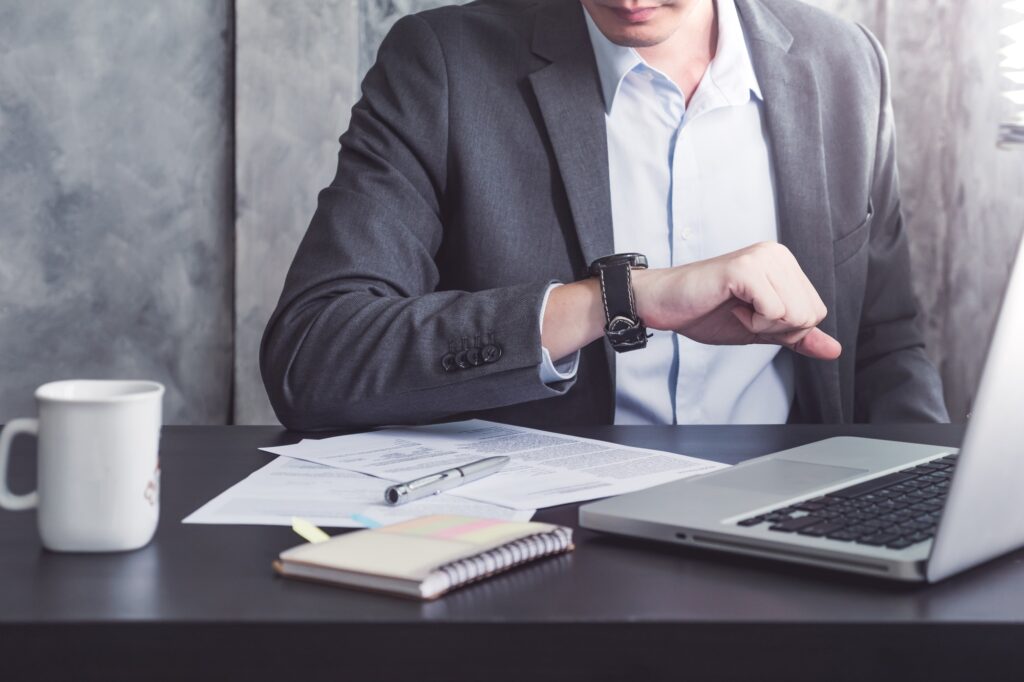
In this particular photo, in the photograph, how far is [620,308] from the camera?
3.83 feet

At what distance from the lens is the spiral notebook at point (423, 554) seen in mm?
598

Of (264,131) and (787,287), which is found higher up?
(264,131)

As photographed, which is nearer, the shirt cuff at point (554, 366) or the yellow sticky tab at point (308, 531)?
the yellow sticky tab at point (308, 531)

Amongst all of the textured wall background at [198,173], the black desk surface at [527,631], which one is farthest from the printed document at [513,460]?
the textured wall background at [198,173]

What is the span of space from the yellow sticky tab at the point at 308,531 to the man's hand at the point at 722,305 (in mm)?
510

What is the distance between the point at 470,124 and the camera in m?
1.49

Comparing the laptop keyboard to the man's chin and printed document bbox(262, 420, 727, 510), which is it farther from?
the man's chin

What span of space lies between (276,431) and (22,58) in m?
1.30

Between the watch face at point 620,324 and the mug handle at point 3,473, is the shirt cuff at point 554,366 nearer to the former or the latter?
the watch face at point 620,324

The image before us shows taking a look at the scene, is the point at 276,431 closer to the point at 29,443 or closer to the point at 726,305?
the point at 29,443

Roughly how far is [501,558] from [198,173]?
5.49 ft

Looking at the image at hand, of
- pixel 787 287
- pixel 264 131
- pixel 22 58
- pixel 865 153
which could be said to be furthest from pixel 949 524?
pixel 22 58

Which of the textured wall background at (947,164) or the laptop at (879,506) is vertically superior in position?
the textured wall background at (947,164)

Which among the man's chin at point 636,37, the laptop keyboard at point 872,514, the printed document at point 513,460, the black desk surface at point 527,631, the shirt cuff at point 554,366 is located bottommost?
the black desk surface at point 527,631
